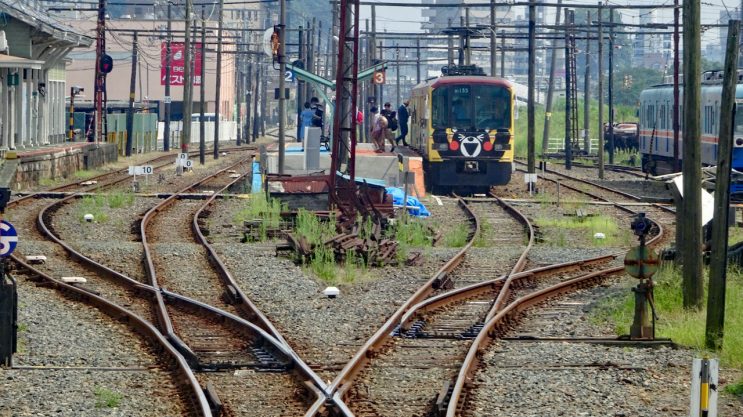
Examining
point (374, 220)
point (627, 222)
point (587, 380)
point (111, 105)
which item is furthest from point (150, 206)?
point (111, 105)

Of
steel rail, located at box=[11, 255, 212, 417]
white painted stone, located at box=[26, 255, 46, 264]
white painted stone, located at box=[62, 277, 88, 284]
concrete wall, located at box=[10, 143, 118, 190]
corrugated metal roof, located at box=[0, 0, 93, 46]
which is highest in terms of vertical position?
corrugated metal roof, located at box=[0, 0, 93, 46]

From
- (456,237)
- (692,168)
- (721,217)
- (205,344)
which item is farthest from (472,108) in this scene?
(205,344)

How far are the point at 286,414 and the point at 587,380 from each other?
2705mm

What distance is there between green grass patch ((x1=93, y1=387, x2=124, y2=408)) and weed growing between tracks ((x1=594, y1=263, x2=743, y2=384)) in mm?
4684

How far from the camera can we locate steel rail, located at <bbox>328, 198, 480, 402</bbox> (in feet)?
32.6

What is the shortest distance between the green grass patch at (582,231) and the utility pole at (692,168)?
8.36 m

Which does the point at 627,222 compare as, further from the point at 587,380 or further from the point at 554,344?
the point at 587,380

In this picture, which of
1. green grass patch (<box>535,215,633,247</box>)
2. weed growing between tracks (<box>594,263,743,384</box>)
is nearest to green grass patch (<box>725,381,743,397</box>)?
weed growing between tracks (<box>594,263,743,384</box>)

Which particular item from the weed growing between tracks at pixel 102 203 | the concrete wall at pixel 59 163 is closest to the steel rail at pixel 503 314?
the weed growing between tracks at pixel 102 203

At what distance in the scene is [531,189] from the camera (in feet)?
112

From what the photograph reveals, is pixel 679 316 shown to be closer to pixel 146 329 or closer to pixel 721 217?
pixel 721 217

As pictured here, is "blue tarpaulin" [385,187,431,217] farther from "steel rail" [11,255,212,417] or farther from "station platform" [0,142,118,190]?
"steel rail" [11,255,212,417]

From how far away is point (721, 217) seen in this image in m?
12.4

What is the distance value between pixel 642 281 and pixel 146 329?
4.84 m
